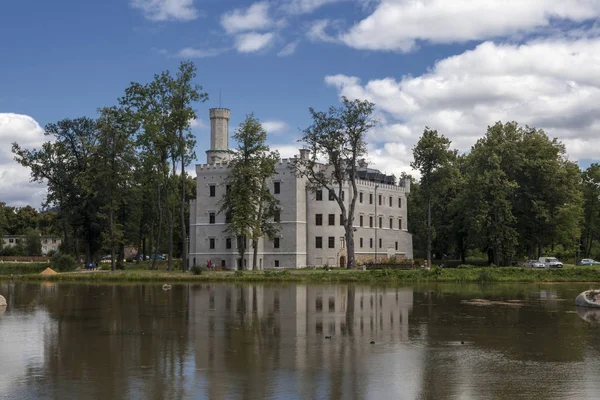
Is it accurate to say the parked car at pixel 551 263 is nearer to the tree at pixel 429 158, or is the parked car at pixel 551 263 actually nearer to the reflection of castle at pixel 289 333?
the tree at pixel 429 158

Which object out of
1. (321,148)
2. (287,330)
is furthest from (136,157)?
(287,330)

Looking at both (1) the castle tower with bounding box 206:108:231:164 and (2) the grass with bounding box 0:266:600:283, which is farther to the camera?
(1) the castle tower with bounding box 206:108:231:164

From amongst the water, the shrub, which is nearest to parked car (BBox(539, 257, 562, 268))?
the water

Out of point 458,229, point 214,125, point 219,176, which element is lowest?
point 458,229

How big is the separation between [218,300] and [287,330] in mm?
12888

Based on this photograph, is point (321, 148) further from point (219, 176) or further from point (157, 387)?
point (157, 387)

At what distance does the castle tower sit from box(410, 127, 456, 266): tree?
76.5 feet

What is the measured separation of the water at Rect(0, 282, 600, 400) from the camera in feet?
40.9

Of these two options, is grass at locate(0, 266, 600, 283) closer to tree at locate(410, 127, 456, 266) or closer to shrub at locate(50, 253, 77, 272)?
shrub at locate(50, 253, 77, 272)

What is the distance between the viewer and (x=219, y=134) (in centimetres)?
8038

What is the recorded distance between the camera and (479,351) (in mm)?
16797

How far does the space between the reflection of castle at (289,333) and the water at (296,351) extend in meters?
0.04

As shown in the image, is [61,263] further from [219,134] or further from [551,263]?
[551,263]

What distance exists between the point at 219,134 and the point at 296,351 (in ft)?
215
